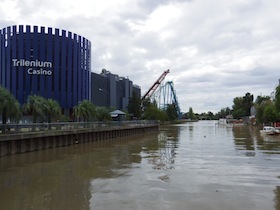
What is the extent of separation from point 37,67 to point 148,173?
5725cm

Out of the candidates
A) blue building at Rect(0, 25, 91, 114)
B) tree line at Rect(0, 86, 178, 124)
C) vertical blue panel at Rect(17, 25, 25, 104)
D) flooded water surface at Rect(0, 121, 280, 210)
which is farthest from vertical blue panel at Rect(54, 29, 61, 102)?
flooded water surface at Rect(0, 121, 280, 210)

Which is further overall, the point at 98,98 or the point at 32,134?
the point at 98,98

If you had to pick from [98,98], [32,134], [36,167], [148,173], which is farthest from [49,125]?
[98,98]

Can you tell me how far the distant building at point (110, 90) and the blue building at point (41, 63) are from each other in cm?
1418

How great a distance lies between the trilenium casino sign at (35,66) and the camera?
241 ft

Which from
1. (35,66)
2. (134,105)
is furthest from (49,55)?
(134,105)

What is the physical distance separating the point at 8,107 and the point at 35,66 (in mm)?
40421

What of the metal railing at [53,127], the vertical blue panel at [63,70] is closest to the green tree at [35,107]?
the metal railing at [53,127]

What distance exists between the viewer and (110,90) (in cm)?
11600

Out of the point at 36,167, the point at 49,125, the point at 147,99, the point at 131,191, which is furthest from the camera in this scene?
the point at 147,99

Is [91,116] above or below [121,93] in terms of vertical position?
below

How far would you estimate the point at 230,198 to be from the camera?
1591 cm

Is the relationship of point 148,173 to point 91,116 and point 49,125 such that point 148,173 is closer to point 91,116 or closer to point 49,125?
point 49,125

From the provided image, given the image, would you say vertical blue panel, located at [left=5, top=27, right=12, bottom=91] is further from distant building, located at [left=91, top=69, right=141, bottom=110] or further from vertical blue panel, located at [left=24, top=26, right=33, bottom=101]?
distant building, located at [left=91, top=69, right=141, bottom=110]
